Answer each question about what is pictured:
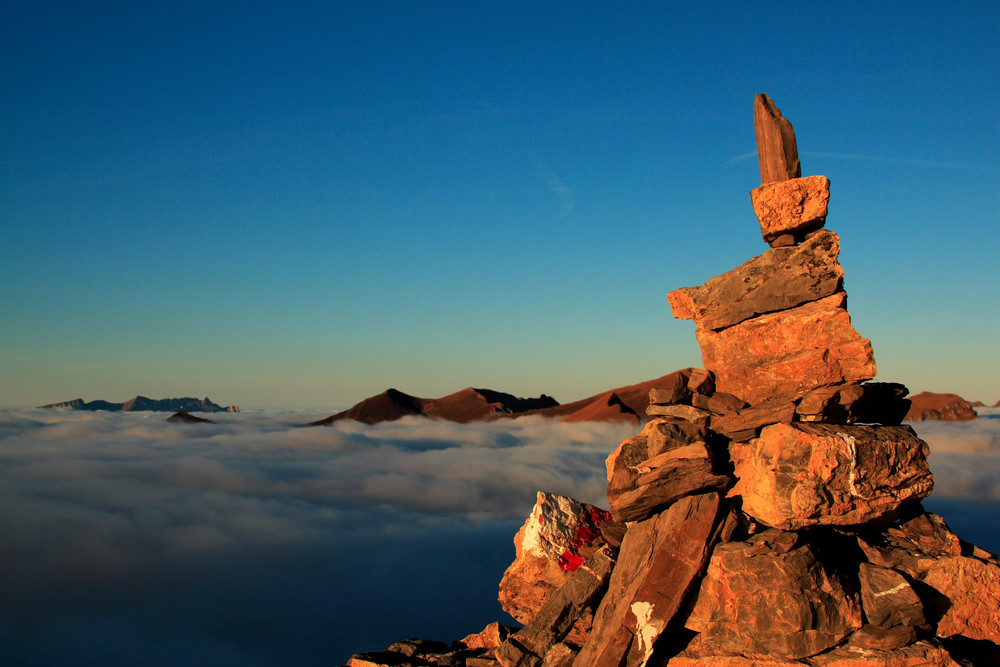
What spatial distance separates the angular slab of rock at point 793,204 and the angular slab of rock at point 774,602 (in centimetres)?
785

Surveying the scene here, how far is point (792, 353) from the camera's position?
584 inches

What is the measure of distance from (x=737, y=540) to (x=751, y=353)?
4954 mm

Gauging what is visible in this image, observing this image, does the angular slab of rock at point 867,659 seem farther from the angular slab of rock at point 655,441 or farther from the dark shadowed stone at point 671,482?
the angular slab of rock at point 655,441

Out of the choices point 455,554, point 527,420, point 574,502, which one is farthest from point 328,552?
point 574,502

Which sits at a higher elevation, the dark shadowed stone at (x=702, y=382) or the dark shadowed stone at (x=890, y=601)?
the dark shadowed stone at (x=702, y=382)

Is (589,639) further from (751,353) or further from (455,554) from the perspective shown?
(455,554)

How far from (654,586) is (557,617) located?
124 inches

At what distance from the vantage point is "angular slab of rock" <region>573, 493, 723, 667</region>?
12.8 metres

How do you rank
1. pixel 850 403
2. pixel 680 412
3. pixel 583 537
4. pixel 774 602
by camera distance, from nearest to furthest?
pixel 774 602
pixel 850 403
pixel 680 412
pixel 583 537

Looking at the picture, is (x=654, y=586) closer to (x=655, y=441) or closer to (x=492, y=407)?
(x=655, y=441)

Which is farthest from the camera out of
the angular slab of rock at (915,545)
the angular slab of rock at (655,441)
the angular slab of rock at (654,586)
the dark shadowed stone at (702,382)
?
the dark shadowed stone at (702,382)

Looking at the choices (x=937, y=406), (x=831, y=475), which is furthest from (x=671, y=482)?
(x=937, y=406)

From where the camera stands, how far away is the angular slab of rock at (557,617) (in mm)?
14500

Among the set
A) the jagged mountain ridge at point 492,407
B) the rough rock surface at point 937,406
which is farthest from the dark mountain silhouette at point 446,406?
the rough rock surface at point 937,406
